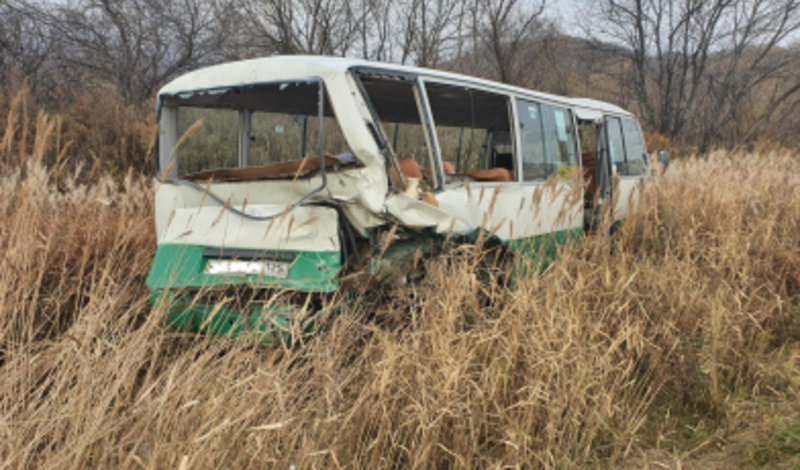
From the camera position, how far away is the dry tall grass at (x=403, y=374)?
2.07m

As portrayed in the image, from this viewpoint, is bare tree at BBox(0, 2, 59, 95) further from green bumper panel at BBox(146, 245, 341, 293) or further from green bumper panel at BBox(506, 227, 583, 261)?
green bumper panel at BBox(506, 227, 583, 261)

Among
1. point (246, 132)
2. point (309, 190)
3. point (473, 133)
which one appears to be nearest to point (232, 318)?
point (309, 190)

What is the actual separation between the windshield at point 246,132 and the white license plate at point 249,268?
65cm

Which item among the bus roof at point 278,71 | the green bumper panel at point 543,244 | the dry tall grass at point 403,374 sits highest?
the bus roof at point 278,71

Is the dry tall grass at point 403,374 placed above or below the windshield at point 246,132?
below

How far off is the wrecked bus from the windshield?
0.02 meters

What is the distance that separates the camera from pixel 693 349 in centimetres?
346

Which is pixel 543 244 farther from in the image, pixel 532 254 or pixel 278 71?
pixel 278 71

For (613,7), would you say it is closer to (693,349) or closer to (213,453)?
(693,349)

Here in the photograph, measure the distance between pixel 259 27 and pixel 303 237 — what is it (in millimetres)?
15906

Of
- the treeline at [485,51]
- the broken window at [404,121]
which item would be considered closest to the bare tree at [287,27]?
the treeline at [485,51]

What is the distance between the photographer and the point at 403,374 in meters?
2.63

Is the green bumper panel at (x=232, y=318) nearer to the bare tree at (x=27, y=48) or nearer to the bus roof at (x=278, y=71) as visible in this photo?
Result: the bus roof at (x=278, y=71)

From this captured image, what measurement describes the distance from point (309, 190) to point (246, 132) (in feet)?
6.04
